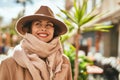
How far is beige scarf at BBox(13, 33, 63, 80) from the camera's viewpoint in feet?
10.9

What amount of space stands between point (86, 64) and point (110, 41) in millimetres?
16813

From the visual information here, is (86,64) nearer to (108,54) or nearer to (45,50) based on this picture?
(45,50)

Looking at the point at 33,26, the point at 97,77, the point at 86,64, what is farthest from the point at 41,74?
the point at 97,77

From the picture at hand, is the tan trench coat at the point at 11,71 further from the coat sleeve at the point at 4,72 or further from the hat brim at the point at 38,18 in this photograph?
the hat brim at the point at 38,18

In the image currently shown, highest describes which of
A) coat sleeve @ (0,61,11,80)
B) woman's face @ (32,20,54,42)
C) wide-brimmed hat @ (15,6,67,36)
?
wide-brimmed hat @ (15,6,67,36)

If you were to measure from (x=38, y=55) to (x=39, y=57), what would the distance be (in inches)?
1.0

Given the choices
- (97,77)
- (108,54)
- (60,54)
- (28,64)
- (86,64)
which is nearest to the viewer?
(28,64)

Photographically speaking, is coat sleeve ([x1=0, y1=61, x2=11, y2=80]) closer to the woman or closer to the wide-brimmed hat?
the woman

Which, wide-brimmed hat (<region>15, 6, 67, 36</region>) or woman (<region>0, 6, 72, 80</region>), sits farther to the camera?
wide-brimmed hat (<region>15, 6, 67, 36</region>)

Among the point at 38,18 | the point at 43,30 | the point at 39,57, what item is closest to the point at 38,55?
the point at 39,57

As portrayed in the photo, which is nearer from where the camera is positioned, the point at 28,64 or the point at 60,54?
the point at 28,64

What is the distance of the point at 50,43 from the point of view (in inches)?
135

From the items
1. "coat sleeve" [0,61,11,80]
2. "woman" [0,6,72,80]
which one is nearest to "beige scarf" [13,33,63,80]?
"woman" [0,6,72,80]

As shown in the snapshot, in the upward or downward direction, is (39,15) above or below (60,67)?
above
